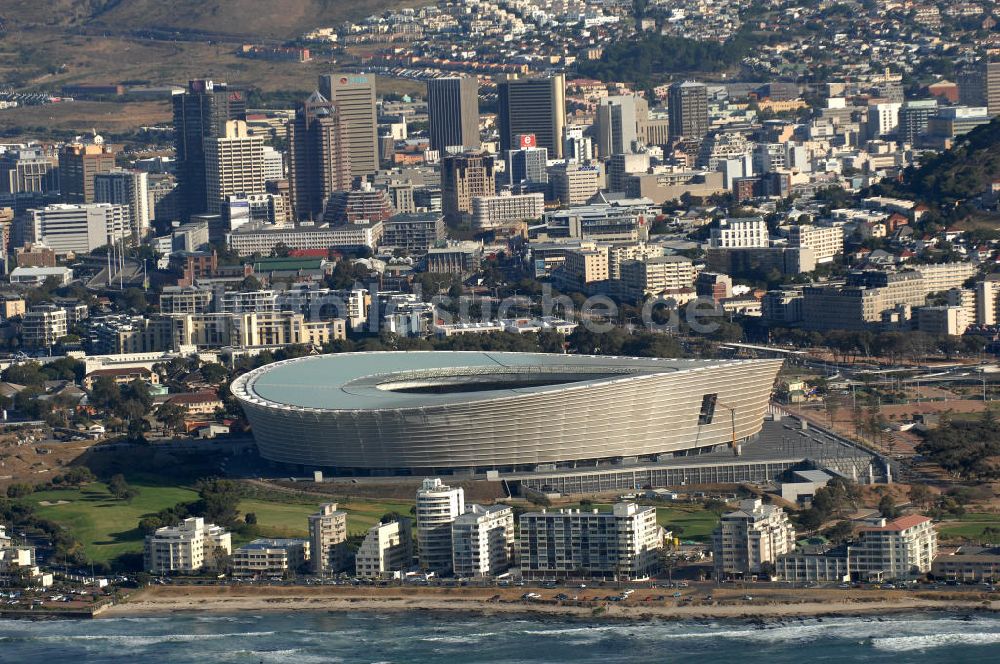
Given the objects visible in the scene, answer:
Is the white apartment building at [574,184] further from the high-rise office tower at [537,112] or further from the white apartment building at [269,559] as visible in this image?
the white apartment building at [269,559]

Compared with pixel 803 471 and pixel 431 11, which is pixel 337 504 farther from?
pixel 431 11

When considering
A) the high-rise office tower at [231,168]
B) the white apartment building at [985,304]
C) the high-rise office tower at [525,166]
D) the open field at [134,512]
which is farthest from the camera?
the high-rise office tower at [525,166]

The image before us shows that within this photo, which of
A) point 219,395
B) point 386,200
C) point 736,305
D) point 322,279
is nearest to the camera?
point 219,395

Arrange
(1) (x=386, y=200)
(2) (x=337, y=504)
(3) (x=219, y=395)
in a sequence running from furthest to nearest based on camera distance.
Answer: (1) (x=386, y=200) → (3) (x=219, y=395) → (2) (x=337, y=504)

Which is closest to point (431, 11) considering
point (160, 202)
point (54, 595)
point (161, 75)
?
point (161, 75)

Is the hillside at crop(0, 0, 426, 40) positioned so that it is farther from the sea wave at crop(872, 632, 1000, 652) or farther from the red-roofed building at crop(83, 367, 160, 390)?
the sea wave at crop(872, 632, 1000, 652)

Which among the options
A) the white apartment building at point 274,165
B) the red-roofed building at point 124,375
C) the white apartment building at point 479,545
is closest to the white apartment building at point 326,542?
the white apartment building at point 479,545
